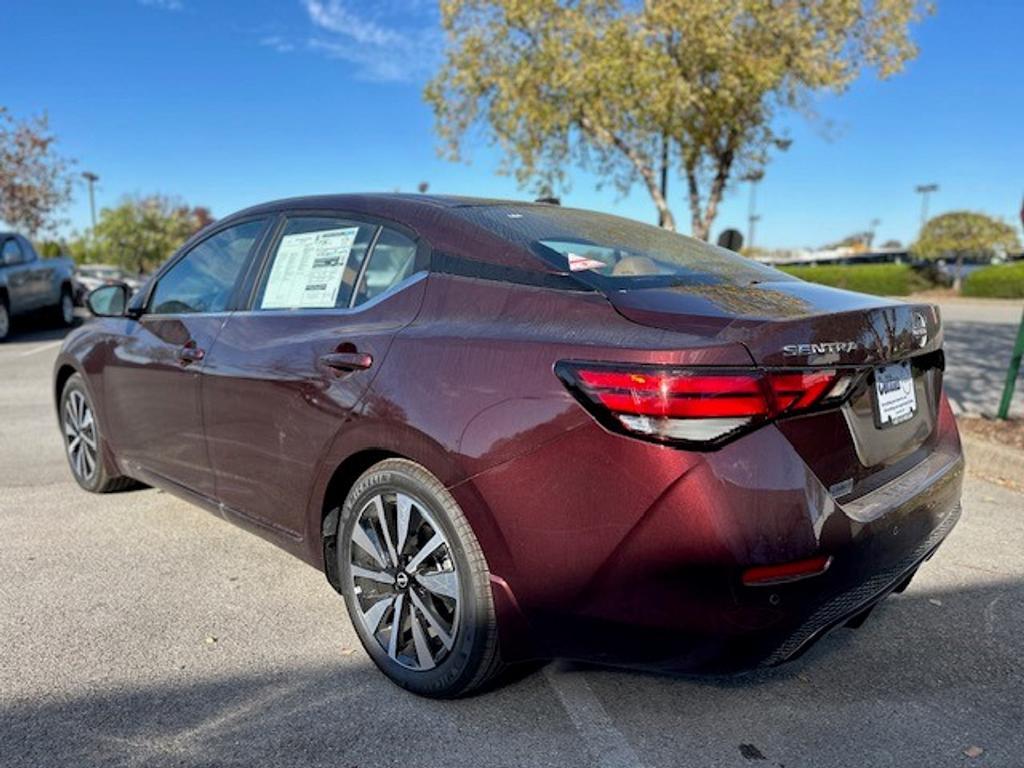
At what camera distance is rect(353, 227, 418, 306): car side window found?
107 inches

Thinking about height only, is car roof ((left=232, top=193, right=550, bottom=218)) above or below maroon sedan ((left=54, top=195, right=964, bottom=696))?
above

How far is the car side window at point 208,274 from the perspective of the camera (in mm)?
3475

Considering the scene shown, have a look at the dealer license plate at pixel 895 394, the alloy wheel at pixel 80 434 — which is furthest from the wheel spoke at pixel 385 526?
the alloy wheel at pixel 80 434

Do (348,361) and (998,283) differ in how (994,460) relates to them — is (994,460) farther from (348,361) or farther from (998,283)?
(998,283)

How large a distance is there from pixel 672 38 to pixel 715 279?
13576 mm

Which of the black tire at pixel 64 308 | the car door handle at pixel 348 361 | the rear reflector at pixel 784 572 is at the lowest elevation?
the rear reflector at pixel 784 572

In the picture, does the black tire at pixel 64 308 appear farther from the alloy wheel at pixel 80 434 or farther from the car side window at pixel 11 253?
the alloy wheel at pixel 80 434

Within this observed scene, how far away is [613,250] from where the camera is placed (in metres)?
2.77

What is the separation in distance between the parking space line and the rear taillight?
947 millimetres

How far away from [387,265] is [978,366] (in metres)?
9.52

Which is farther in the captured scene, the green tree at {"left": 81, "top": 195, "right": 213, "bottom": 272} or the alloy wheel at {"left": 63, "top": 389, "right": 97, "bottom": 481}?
the green tree at {"left": 81, "top": 195, "right": 213, "bottom": 272}

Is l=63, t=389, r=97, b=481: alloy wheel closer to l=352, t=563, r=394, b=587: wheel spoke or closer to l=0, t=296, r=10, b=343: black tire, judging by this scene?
l=352, t=563, r=394, b=587: wheel spoke

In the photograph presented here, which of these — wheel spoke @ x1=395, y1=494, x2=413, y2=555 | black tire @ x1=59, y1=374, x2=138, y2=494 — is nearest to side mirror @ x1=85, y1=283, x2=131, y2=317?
black tire @ x1=59, y1=374, x2=138, y2=494

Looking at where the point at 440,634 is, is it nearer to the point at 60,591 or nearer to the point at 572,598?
the point at 572,598
